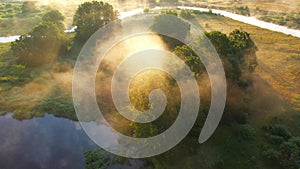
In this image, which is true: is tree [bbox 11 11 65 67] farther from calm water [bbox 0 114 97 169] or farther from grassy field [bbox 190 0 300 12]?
grassy field [bbox 190 0 300 12]

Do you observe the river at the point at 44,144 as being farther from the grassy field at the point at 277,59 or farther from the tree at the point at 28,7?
the tree at the point at 28,7

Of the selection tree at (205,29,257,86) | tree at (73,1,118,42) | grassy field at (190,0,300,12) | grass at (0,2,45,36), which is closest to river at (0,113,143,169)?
tree at (205,29,257,86)

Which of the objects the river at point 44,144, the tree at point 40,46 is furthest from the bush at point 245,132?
the tree at point 40,46

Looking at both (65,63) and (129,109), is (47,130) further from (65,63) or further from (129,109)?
(65,63)

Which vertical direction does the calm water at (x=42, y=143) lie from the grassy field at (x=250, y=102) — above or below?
below

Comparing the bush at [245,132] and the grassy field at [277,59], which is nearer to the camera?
the bush at [245,132]

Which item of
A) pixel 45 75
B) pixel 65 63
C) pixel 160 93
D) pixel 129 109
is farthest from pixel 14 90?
pixel 160 93

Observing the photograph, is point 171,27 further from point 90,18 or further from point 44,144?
point 44,144

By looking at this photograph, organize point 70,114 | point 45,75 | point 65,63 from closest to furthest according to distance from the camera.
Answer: point 70,114 < point 45,75 < point 65,63
